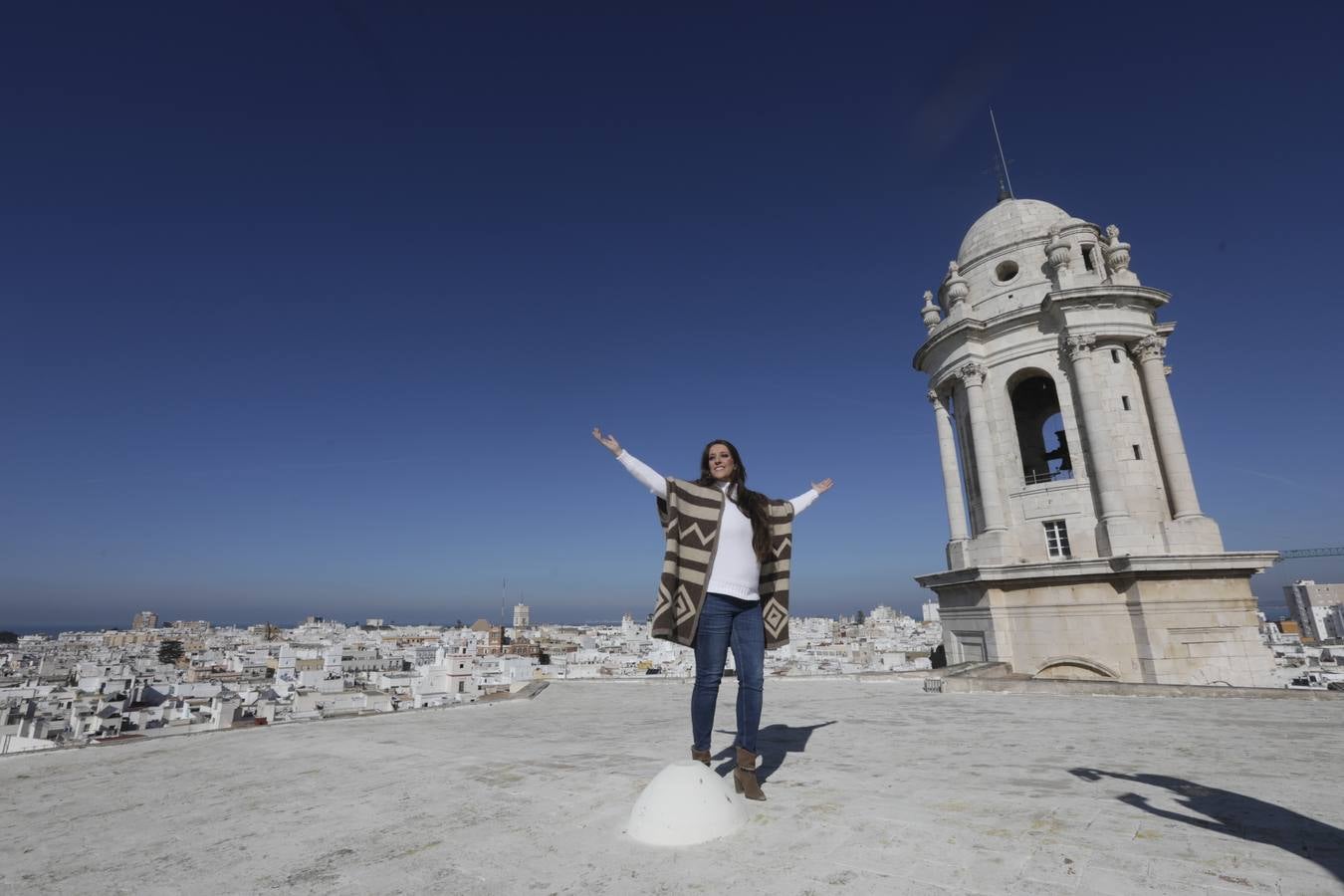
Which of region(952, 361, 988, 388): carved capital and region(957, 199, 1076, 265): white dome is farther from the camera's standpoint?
region(957, 199, 1076, 265): white dome

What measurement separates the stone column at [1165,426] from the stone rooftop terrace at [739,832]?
33.9 ft

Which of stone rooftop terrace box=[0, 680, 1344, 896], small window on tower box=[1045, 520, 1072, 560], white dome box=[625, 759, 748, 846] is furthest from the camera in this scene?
small window on tower box=[1045, 520, 1072, 560]

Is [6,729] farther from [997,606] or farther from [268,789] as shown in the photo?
[997,606]

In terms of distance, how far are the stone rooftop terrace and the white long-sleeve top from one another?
1.12 metres

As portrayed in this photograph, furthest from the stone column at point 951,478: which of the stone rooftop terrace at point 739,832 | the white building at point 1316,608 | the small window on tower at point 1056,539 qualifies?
the white building at point 1316,608

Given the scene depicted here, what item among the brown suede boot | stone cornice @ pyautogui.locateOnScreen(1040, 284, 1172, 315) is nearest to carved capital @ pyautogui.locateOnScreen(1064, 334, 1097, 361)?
stone cornice @ pyautogui.locateOnScreen(1040, 284, 1172, 315)

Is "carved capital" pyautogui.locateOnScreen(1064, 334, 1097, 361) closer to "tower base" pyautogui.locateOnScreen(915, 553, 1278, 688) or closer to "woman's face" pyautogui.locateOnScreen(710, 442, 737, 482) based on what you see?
"tower base" pyautogui.locateOnScreen(915, 553, 1278, 688)

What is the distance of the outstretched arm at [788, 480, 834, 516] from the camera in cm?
391

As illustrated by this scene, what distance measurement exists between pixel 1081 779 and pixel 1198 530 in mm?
14186

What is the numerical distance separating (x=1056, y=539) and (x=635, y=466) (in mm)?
15499

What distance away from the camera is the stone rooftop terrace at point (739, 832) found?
224 cm

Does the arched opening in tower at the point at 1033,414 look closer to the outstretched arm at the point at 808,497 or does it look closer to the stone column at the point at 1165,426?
the stone column at the point at 1165,426

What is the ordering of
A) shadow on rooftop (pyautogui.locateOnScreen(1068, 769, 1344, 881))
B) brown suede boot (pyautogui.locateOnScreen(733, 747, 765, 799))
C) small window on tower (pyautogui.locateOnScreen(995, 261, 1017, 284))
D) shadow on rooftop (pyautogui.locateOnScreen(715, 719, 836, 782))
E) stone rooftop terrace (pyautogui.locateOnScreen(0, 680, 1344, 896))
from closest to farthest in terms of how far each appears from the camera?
stone rooftop terrace (pyautogui.locateOnScreen(0, 680, 1344, 896)) → shadow on rooftop (pyautogui.locateOnScreen(1068, 769, 1344, 881)) → brown suede boot (pyautogui.locateOnScreen(733, 747, 765, 799)) → shadow on rooftop (pyautogui.locateOnScreen(715, 719, 836, 782)) → small window on tower (pyautogui.locateOnScreen(995, 261, 1017, 284))

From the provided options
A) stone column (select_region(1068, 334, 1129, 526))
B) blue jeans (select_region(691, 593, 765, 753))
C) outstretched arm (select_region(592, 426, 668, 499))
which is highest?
stone column (select_region(1068, 334, 1129, 526))
